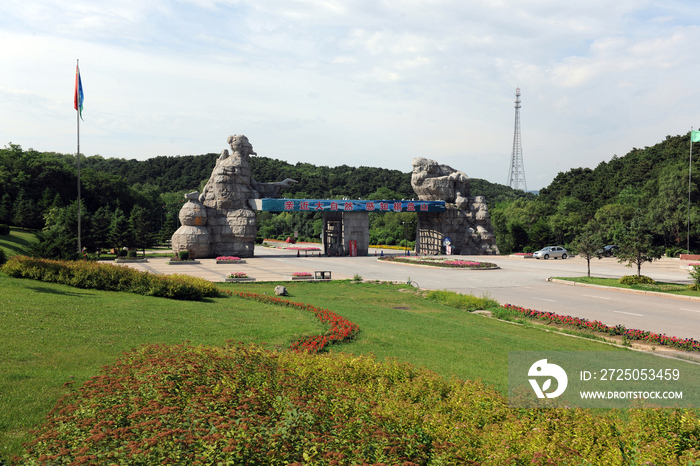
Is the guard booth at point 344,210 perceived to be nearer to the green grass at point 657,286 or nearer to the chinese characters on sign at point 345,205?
the chinese characters on sign at point 345,205

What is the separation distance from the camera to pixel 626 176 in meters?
65.2

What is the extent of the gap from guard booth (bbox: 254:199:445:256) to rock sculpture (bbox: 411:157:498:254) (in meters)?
1.74

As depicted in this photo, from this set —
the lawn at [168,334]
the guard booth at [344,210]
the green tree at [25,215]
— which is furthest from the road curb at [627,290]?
the green tree at [25,215]

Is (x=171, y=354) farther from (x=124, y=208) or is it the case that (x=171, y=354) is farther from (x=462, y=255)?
(x=124, y=208)

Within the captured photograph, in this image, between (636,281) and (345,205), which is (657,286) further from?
(345,205)

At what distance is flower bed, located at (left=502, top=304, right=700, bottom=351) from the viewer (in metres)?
11.3

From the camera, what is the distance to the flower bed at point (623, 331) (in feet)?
37.0

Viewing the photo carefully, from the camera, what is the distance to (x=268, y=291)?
67.6 feet

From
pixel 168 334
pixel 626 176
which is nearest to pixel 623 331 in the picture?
pixel 168 334

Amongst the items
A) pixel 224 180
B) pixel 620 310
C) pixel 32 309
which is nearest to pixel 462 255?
pixel 224 180

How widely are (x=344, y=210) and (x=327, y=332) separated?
3443cm

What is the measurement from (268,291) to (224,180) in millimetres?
24195

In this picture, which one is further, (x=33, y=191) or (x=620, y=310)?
(x=33, y=191)

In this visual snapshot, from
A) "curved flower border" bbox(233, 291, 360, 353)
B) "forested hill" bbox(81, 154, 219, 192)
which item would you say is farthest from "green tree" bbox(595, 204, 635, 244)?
"forested hill" bbox(81, 154, 219, 192)
